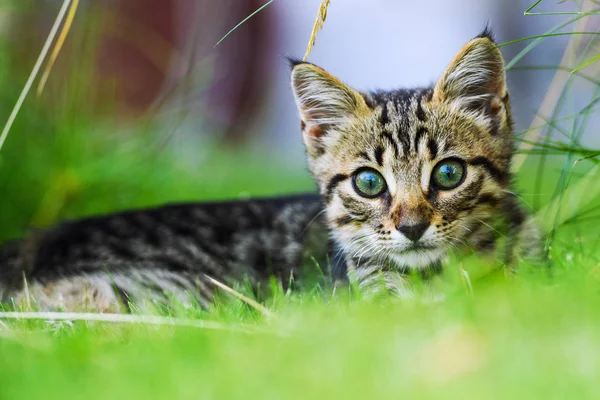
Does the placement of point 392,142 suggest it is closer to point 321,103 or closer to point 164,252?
point 321,103

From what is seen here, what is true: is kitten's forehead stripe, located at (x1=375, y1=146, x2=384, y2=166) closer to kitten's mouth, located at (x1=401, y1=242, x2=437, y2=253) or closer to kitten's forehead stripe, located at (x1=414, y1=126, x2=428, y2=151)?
kitten's forehead stripe, located at (x1=414, y1=126, x2=428, y2=151)

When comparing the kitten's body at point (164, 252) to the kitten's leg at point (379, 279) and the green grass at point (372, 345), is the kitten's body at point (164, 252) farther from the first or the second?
the green grass at point (372, 345)

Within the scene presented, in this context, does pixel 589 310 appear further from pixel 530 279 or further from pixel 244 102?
pixel 244 102

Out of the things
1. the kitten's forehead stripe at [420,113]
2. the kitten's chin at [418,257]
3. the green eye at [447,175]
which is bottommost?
the kitten's chin at [418,257]

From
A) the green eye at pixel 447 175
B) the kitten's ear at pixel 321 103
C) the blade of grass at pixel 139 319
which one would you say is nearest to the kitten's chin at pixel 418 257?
the green eye at pixel 447 175

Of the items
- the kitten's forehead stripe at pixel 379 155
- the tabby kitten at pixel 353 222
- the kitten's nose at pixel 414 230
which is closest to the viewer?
the kitten's nose at pixel 414 230

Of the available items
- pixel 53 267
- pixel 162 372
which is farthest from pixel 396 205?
pixel 53 267
